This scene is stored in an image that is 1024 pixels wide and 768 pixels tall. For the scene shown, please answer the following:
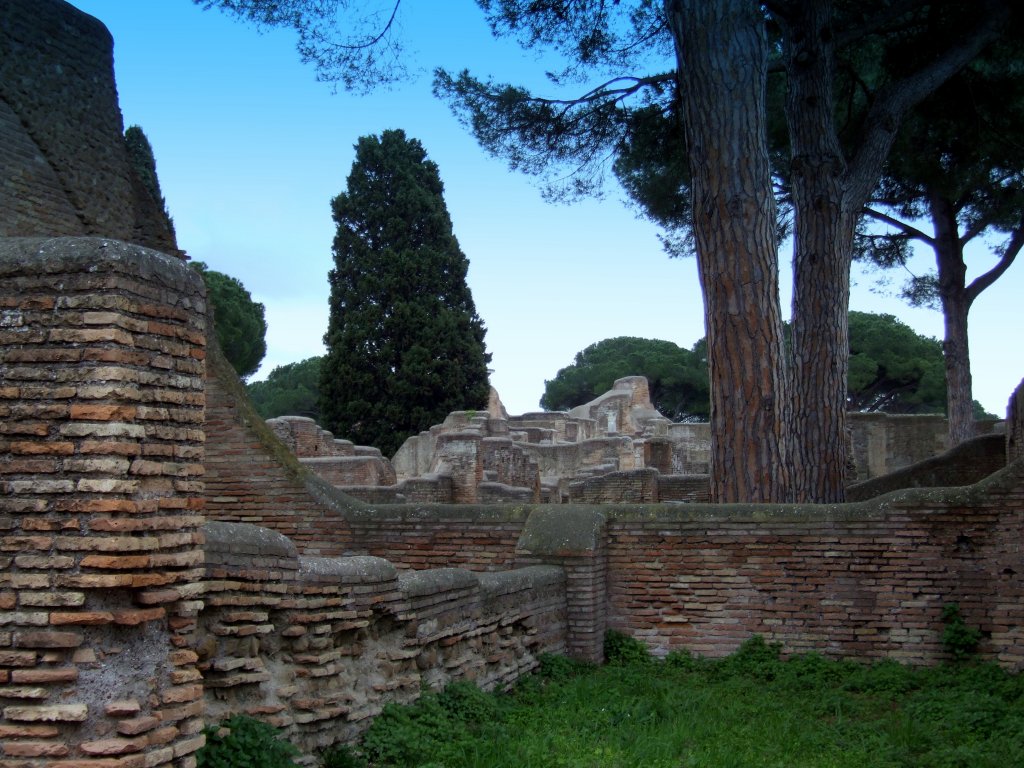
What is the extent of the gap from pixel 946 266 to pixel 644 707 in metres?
13.5

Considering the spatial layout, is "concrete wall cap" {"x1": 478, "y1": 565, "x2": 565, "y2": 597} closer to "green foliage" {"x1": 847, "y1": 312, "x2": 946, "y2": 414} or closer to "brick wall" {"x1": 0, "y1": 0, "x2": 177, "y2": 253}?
"brick wall" {"x1": 0, "y1": 0, "x2": 177, "y2": 253}

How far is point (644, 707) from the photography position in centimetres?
583

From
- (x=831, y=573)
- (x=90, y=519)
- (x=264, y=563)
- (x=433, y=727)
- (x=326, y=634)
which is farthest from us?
(x=831, y=573)

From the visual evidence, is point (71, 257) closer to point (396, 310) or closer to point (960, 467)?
point (960, 467)

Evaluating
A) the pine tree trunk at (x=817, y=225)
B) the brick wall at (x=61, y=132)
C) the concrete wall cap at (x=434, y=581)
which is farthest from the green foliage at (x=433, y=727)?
the pine tree trunk at (x=817, y=225)

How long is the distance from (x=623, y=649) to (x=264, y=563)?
377 centimetres

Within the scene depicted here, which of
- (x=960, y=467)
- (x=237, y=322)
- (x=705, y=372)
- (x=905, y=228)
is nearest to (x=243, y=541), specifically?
(x=960, y=467)

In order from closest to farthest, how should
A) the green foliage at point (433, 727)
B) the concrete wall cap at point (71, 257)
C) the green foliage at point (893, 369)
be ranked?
the concrete wall cap at point (71, 257), the green foliage at point (433, 727), the green foliage at point (893, 369)

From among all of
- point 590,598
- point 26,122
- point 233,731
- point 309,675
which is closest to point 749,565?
point 590,598

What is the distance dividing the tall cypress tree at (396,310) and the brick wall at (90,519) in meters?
25.4

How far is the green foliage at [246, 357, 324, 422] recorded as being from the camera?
1537 inches

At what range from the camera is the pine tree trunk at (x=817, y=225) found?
10.2 m

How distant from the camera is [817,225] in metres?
10.4

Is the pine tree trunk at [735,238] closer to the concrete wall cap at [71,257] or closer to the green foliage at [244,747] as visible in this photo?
the green foliage at [244,747]
